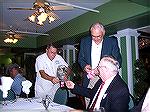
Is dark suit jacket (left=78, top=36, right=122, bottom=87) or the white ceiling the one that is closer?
dark suit jacket (left=78, top=36, right=122, bottom=87)

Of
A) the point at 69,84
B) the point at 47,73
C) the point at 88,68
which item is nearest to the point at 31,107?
the point at 69,84

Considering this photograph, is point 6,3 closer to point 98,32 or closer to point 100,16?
point 100,16

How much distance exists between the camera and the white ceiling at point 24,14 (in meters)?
5.56

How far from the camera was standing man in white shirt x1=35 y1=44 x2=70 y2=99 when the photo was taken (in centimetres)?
322

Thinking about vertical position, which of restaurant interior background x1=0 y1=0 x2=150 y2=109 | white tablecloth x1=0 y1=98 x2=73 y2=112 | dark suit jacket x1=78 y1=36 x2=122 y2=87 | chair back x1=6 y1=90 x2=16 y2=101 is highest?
restaurant interior background x1=0 y1=0 x2=150 y2=109

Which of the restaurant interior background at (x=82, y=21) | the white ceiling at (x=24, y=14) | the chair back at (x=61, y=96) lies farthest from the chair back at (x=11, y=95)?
the white ceiling at (x=24, y=14)

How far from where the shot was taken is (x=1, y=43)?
1116 cm

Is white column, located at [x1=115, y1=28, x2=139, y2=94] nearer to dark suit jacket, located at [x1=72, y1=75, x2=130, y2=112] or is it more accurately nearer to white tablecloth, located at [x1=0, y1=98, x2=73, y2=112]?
white tablecloth, located at [x1=0, y1=98, x2=73, y2=112]

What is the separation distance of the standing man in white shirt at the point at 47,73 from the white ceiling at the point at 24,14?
201cm

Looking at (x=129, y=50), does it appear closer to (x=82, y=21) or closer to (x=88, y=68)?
(x=82, y=21)

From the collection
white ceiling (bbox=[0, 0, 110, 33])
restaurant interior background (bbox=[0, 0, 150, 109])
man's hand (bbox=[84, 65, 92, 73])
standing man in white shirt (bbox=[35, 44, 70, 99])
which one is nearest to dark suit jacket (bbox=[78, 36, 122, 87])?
man's hand (bbox=[84, 65, 92, 73])

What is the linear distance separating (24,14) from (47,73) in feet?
12.6

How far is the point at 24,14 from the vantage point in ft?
22.7

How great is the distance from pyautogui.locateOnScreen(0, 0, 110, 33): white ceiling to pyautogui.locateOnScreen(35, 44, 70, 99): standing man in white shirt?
6.59ft
